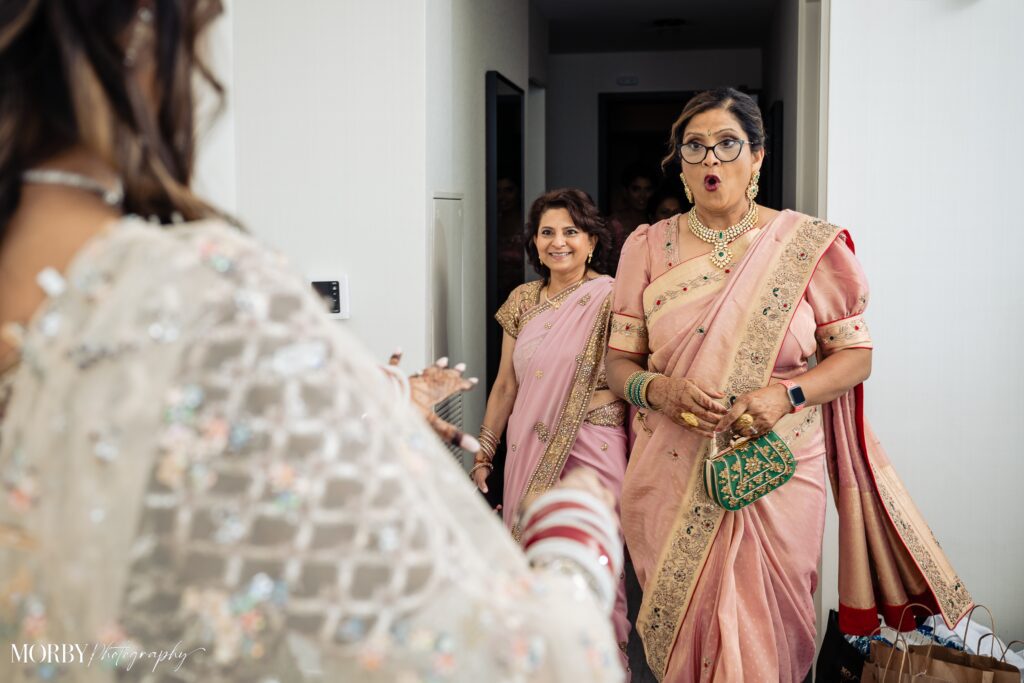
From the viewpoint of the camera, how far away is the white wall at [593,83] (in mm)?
8023

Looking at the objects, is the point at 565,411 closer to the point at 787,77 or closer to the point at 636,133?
the point at 787,77

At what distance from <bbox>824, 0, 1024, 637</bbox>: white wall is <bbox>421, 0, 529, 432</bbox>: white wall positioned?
119 centimetres

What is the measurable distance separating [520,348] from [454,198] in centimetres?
57

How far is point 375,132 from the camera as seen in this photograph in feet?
9.65

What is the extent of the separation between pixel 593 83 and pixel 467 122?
183 inches

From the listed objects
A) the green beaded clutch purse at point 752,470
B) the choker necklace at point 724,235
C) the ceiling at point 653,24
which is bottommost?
the green beaded clutch purse at point 752,470

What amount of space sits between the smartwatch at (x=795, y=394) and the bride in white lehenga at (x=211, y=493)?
1.58 meters

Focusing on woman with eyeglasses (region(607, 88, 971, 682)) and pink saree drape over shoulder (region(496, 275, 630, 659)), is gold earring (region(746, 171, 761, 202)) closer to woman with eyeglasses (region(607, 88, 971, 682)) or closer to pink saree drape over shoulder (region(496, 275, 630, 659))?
woman with eyeglasses (region(607, 88, 971, 682))

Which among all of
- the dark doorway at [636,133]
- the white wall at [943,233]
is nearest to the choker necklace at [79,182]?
the white wall at [943,233]

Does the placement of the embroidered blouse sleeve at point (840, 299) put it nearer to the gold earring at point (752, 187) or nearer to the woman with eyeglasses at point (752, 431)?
the woman with eyeglasses at point (752, 431)

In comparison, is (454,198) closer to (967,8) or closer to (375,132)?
(375,132)

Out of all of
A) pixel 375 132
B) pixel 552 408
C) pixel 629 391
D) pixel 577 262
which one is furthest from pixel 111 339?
pixel 577 262

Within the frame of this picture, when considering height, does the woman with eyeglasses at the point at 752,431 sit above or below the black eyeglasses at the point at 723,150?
below

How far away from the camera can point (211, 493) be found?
799 millimetres
